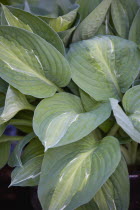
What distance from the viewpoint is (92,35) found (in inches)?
28.8

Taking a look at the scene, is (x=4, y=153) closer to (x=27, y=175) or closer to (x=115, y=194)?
(x=27, y=175)

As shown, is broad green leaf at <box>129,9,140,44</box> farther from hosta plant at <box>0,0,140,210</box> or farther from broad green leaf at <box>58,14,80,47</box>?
broad green leaf at <box>58,14,80,47</box>

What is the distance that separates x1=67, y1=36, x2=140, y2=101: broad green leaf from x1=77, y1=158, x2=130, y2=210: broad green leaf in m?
0.16

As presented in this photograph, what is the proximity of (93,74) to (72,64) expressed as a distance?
0.16ft

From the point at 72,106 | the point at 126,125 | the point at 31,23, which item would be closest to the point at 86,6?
the point at 31,23

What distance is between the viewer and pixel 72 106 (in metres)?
0.62

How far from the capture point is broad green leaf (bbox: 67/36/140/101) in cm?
64

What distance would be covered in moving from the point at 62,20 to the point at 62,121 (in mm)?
283

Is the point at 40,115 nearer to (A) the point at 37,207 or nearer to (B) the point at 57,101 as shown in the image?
(B) the point at 57,101

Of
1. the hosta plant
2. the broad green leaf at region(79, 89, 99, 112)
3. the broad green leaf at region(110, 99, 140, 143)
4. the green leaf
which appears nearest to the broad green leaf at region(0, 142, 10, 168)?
the hosta plant

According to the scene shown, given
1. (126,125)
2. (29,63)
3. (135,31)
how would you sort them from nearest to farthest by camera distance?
(126,125) < (29,63) < (135,31)

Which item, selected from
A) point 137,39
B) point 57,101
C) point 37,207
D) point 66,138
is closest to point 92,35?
point 137,39

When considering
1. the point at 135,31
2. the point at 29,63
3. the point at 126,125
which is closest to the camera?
the point at 126,125

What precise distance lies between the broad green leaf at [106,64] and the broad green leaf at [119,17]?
101 mm
